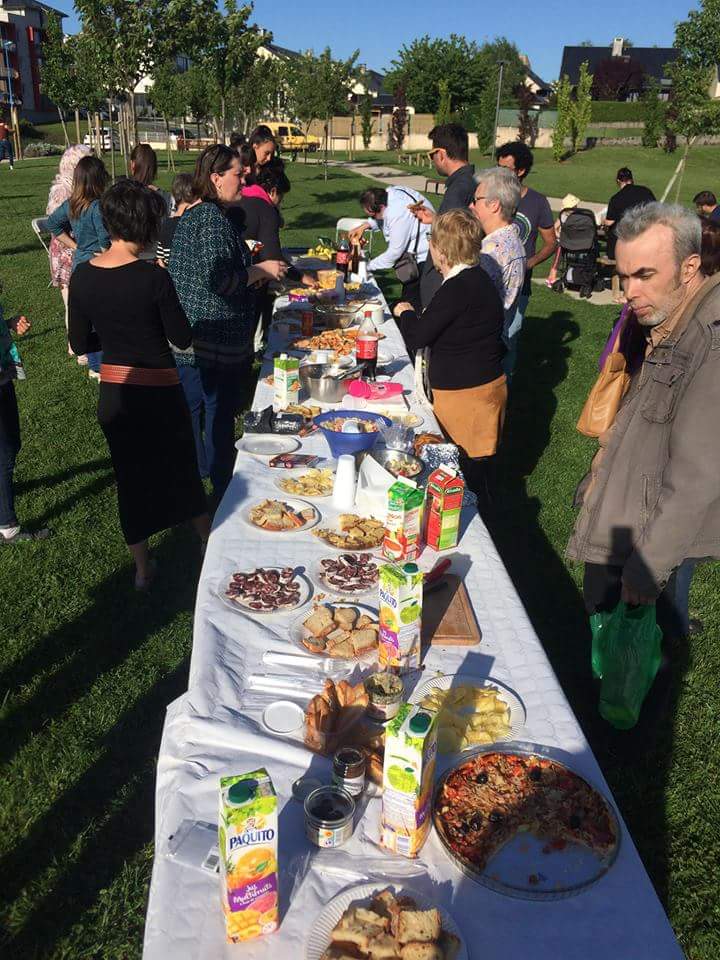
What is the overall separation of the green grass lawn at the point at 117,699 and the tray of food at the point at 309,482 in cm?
112

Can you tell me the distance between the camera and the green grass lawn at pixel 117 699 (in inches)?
96.7

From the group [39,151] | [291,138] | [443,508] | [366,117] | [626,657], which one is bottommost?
[626,657]

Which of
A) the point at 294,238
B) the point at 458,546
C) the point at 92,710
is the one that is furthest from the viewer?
the point at 294,238

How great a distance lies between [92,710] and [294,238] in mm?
13192

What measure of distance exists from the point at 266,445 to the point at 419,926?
2494 millimetres

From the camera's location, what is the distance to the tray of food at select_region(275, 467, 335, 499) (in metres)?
3.04

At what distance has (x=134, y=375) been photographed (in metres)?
3.42

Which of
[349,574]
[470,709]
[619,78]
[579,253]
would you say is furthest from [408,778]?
[619,78]

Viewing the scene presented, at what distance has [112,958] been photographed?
87.9 inches

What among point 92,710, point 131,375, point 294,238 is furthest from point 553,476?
point 294,238

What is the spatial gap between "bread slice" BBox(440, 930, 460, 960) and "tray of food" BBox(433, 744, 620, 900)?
0.15 metres

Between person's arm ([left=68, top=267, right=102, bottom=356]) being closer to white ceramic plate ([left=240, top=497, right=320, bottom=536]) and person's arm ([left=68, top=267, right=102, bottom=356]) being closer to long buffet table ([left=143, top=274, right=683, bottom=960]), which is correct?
white ceramic plate ([left=240, top=497, right=320, bottom=536])

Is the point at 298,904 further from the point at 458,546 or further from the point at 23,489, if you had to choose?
the point at 23,489

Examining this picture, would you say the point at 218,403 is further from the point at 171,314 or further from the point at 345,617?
the point at 345,617
